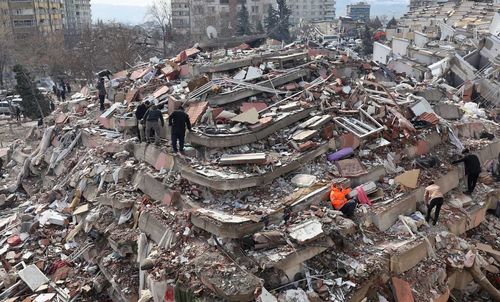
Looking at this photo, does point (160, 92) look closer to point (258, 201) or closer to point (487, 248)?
point (258, 201)

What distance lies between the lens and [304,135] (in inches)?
346

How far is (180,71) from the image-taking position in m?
12.8

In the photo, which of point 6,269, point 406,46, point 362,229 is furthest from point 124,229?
point 406,46

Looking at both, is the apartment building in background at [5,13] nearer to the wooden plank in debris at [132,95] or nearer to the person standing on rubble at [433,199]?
the wooden plank in debris at [132,95]

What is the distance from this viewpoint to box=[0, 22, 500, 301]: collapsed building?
642 centimetres

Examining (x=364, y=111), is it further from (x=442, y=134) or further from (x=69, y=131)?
(x=69, y=131)

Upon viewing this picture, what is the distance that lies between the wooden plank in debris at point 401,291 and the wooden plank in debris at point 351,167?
89.1 inches

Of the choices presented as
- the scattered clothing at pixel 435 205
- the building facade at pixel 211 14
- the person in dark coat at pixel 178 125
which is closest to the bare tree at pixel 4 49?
the building facade at pixel 211 14

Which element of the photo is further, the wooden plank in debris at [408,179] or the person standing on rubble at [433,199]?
the wooden plank in debris at [408,179]

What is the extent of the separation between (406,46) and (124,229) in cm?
1988

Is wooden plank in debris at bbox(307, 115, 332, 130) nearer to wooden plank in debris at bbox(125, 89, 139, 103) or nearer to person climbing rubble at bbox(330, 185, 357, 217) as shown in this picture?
person climbing rubble at bbox(330, 185, 357, 217)

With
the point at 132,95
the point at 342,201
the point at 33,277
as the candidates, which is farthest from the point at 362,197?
the point at 132,95

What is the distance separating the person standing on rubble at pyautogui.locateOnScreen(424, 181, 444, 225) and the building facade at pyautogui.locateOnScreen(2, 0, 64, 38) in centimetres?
4041

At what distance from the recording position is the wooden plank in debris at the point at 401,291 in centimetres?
641
